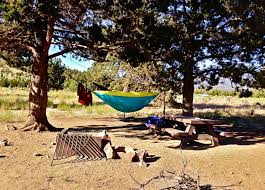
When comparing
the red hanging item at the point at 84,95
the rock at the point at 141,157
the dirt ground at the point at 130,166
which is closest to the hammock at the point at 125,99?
the red hanging item at the point at 84,95

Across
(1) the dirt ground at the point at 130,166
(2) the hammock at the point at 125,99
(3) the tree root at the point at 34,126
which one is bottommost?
(1) the dirt ground at the point at 130,166

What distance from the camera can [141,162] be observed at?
764cm

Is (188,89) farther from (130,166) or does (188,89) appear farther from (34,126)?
(130,166)

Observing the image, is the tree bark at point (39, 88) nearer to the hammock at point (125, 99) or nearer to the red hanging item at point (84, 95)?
the hammock at point (125, 99)

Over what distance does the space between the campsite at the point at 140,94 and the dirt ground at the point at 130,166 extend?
2 centimetres

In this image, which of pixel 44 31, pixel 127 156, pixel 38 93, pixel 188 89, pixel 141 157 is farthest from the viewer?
pixel 188 89

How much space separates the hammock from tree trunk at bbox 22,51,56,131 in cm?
207

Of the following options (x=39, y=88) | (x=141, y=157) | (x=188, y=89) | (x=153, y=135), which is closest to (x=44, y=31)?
(x=39, y=88)

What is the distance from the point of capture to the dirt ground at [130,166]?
639 cm

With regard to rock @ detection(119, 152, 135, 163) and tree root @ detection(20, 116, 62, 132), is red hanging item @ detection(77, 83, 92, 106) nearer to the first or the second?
tree root @ detection(20, 116, 62, 132)

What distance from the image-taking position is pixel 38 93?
11.7 meters

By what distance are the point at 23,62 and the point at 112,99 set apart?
11.6 feet

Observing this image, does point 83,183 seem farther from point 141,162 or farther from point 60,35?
point 60,35

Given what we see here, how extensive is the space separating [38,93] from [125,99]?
110 inches
